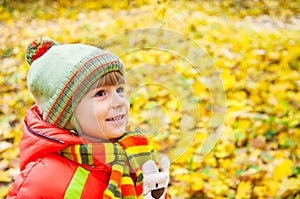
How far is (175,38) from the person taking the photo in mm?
3439

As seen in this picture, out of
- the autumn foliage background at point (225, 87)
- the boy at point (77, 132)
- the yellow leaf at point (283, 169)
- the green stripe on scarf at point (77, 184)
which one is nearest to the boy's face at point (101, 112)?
the boy at point (77, 132)

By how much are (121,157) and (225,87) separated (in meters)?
2.17

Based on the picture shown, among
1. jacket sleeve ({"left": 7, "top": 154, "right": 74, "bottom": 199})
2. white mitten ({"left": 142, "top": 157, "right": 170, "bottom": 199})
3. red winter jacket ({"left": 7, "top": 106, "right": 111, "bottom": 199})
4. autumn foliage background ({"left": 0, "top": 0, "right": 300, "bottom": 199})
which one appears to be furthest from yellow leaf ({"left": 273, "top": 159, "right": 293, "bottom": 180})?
jacket sleeve ({"left": 7, "top": 154, "right": 74, "bottom": 199})

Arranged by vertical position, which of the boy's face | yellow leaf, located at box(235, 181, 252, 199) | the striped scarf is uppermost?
the boy's face

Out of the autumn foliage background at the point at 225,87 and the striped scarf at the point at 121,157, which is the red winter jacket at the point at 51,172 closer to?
the striped scarf at the point at 121,157

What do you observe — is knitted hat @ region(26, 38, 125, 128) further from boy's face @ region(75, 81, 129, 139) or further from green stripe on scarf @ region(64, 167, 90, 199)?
green stripe on scarf @ region(64, 167, 90, 199)

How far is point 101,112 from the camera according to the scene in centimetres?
126

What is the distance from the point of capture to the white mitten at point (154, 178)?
1354mm

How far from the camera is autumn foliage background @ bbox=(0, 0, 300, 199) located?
2.47 meters

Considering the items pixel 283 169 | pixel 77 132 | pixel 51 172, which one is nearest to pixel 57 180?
pixel 51 172

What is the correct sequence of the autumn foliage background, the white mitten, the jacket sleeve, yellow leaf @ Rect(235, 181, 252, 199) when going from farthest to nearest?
the autumn foliage background < yellow leaf @ Rect(235, 181, 252, 199) < the white mitten < the jacket sleeve

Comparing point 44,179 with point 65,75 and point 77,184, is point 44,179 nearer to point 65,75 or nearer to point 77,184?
point 77,184

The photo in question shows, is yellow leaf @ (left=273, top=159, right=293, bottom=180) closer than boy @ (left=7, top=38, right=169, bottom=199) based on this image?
No

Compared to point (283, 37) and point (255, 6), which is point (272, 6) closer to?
point (255, 6)
